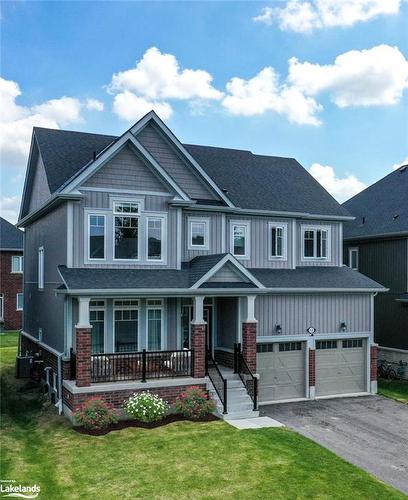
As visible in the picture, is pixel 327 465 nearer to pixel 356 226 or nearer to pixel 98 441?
pixel 98 441

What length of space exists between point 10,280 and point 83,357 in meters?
25.6

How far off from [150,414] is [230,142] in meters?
23.7

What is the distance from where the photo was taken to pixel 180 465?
1145cm

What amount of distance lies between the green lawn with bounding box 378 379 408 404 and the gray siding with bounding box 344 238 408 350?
178 cm

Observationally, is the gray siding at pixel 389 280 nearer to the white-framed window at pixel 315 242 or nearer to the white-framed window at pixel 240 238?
the white-framed window at pixel 315 242

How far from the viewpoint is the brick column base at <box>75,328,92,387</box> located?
47.2 feet

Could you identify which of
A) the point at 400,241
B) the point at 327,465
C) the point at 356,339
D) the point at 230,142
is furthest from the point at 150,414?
the point at 230,142

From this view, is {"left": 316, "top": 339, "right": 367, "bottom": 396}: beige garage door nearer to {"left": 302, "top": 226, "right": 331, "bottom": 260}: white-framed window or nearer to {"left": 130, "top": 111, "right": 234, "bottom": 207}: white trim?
{"left": 302, "top": 226, "right": 331, "bottom": 260}: white-framed window

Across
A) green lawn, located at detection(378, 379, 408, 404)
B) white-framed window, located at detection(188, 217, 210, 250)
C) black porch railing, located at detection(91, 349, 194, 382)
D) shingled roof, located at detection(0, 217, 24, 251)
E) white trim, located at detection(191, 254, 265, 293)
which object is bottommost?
green lawn, located at detection(378, 379, 408, 404)

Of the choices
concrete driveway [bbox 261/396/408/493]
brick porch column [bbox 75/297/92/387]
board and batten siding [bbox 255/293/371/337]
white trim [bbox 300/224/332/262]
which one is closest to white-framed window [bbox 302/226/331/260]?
white trim [bbox 300/224/332/262]

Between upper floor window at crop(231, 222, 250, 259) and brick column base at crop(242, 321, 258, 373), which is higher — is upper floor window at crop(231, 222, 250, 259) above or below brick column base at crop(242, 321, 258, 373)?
above

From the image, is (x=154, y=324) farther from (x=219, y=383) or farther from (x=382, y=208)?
(x=382, y=208)

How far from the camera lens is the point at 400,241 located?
23.5 meters

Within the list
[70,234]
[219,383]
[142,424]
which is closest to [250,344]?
[219,383]
